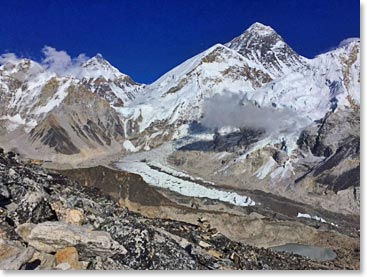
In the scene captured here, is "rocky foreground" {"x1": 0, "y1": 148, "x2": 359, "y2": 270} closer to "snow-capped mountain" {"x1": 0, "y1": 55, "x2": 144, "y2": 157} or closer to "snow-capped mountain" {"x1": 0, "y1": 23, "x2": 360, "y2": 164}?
"snow-capped mountain" {"x1": 0, "y1": 23, "x2": 360, "y2": 164}

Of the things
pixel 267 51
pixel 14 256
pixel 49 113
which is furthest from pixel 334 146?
pixel 267 51

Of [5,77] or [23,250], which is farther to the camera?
[5,77]

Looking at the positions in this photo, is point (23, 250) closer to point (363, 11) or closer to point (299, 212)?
point (363, 11)

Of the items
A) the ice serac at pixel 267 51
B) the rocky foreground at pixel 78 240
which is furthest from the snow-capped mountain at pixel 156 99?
the rocky foreground at pixel 78 240

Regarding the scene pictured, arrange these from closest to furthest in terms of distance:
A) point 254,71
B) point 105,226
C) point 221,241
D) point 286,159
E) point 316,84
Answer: point 105,226 → point 221,241 → point 286,159 → point 316,84 → point 254,71

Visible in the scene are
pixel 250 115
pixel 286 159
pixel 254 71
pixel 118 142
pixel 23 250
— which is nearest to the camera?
pixel 23 250

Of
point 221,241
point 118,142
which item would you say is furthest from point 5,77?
point 221,241

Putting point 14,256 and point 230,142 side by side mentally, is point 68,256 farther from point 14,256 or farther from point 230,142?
point 230,142
